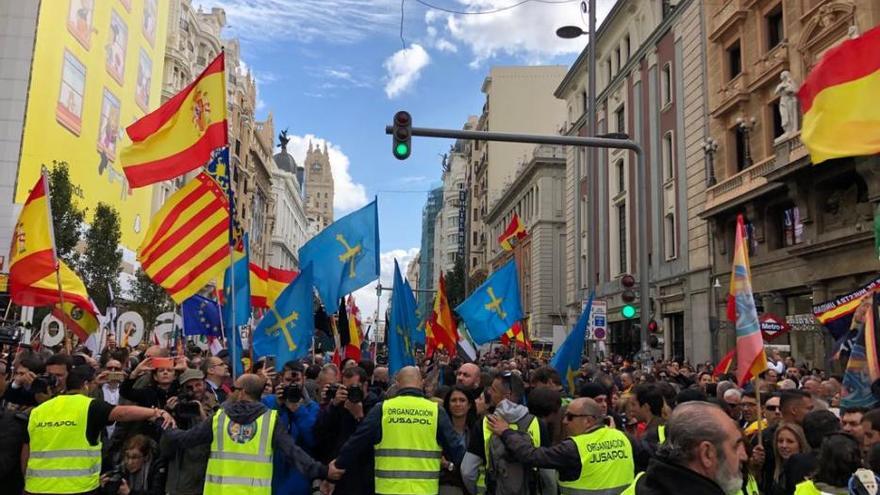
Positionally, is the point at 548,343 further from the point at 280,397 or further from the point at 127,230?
the point at 280,397

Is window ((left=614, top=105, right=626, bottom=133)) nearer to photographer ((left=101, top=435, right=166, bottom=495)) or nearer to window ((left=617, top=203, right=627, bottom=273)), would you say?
window ((left=617, top=203, right=627, bottom=273))

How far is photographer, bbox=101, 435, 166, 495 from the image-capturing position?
221 inches

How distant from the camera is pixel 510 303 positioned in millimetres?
13250

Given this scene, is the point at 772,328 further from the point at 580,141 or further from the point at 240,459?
the point at 240,459

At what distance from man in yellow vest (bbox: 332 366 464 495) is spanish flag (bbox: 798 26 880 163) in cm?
552

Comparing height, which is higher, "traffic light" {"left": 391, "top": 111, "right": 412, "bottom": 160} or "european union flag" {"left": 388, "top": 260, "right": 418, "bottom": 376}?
"traffic light" {"left": 391, "top": 111, "right": 412, "bottom": 160}

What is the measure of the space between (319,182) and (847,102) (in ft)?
604

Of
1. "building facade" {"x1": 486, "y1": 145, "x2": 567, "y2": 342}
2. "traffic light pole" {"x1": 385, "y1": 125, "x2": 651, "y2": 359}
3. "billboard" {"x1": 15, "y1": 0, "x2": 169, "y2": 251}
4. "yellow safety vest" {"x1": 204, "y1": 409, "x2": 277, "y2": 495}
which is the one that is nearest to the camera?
"yellow safety vest" {"x1": 204, "y1": 409, "x2": 277, "y2": 495}

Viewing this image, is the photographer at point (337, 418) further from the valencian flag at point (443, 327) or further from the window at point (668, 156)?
the window at point (668, 156)

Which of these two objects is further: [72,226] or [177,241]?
[72,226]

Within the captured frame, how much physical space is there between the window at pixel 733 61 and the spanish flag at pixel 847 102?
16.3 meters

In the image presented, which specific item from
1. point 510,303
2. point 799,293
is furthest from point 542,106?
point 510,303

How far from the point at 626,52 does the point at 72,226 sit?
80.8 ft

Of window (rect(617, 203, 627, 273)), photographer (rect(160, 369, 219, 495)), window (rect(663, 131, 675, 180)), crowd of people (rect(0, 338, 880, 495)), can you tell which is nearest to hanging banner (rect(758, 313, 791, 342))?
crowd of people (rect(0, 338, 880, 495))
